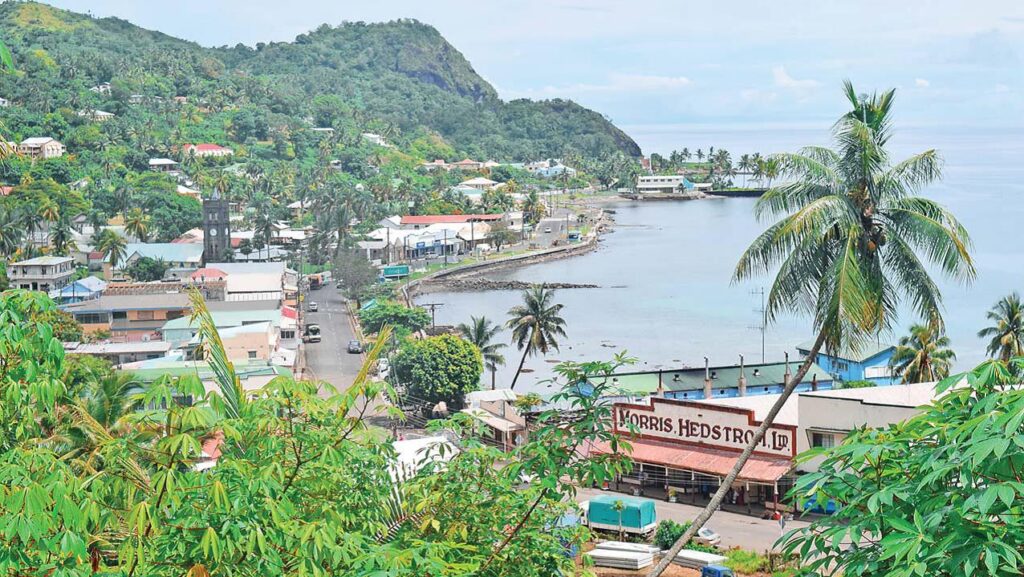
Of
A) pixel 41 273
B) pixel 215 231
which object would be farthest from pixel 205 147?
pixel 41 273

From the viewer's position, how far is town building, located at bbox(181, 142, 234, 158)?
95.7 m

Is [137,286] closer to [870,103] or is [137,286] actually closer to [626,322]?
[626,322]

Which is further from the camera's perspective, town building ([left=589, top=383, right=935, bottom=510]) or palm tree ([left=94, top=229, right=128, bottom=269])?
palm tree ([left=94, top=229, right=128, bottom=269])

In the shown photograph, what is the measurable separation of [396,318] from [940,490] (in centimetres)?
3810

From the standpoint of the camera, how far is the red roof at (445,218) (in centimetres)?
7738

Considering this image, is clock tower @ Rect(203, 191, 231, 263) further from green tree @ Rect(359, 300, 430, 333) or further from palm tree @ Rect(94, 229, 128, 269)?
green tree @ Rect(359, 300, 430, 333)

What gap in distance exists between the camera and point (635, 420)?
72.7 ft

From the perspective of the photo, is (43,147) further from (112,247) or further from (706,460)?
(706,460)

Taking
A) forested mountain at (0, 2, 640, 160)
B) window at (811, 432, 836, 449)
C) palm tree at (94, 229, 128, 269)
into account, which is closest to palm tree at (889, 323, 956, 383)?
window at (811, 432, 836, 449)

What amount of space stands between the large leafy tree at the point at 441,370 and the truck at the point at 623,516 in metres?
11.6

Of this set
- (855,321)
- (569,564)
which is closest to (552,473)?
(569,564)

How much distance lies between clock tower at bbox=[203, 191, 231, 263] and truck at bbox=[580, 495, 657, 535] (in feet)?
138

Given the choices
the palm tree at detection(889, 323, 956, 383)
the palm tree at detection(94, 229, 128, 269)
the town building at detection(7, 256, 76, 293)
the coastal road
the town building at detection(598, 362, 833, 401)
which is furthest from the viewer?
the palm tree at detection(94, 229, 128, 269)

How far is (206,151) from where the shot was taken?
97.9m
